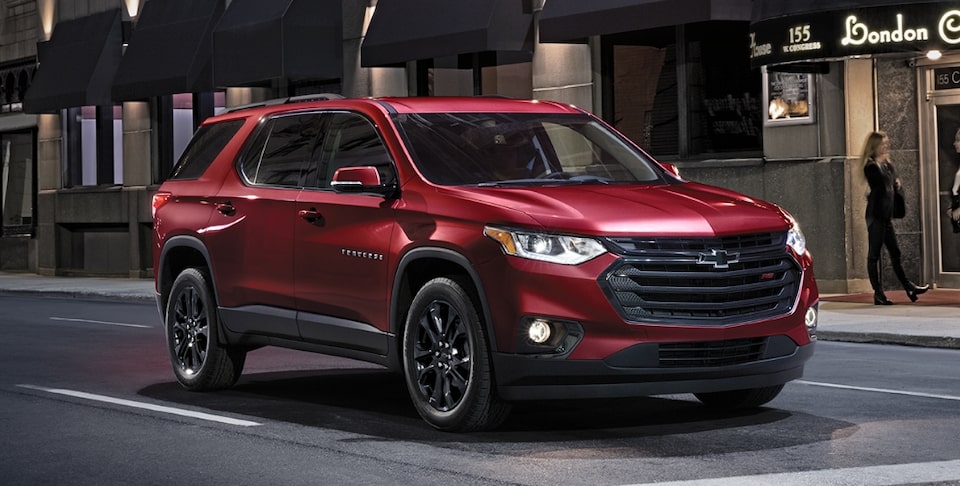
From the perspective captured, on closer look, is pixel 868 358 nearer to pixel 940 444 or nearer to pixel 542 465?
pixel 940 444

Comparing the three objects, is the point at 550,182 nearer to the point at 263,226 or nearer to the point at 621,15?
the point at 263,226

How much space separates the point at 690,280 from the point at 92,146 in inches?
1200

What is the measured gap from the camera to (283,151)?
1084 centimetres

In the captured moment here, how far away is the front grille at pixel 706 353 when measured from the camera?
28.1ft

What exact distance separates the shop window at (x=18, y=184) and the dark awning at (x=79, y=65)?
7.46 feet

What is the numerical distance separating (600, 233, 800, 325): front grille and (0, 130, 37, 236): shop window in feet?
106

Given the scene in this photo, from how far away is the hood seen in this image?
854 centimetres

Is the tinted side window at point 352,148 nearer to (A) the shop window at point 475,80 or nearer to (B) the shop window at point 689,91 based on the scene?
(B) the shop window at point 689,91

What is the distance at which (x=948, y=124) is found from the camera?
21.0m

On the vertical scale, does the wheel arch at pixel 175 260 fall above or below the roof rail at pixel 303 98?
below

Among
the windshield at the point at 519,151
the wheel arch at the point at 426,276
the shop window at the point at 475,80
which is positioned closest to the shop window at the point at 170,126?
the shop window at the point at 475,80

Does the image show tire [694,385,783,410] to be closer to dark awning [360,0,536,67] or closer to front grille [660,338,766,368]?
front grille [660,338,766,368]

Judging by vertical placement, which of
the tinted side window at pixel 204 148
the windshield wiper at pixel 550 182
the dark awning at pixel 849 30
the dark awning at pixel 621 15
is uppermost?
the dark awning at pixel 621 15

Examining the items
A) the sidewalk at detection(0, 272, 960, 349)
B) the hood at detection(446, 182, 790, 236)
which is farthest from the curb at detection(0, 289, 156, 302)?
the hood at detection(446, 182, 790, 236)
